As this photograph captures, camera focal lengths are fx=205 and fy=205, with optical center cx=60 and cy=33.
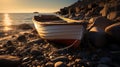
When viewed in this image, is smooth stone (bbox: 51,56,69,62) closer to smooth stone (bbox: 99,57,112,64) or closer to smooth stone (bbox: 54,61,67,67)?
smooth stone (bbox: 54,61,67,67)

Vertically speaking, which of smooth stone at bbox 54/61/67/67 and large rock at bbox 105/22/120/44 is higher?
large rock at bbox 105/22/120/44

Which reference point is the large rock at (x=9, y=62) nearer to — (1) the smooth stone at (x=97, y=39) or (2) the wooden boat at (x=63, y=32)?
(2) the wooden boat at (x=63, y=32)

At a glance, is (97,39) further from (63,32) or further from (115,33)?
(63,32)

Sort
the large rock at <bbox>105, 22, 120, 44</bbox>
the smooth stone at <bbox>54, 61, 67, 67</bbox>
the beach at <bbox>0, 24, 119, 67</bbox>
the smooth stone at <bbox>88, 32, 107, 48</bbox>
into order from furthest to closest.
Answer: the smooth stone at <bbox>88, 32, 107, 48</bbox> < the large rock at <bbox>105, 22, 120, 44</bbox> < the beach at <bbox>0, 24, 119, 67</bbox> < the smooth stone at <bbox>54, 61, 67, 67</bbox>

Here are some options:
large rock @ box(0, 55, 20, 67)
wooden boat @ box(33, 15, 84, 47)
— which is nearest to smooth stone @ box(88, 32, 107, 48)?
wooden boat @ box(33, 15, 84, 47)

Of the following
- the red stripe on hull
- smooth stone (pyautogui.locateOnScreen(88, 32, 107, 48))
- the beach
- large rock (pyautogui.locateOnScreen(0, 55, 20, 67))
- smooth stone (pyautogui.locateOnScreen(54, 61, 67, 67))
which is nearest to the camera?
smooth stone (pyautogui.locateOnScreen(54, 61, 67, 67))

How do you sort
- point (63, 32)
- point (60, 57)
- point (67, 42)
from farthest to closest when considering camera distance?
point (67, 42)
point (63, 32)
point (60, 57)

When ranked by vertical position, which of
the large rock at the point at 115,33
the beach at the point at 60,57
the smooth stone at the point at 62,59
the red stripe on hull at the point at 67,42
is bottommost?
the beach at the point at 60,57

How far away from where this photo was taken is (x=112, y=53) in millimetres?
8281

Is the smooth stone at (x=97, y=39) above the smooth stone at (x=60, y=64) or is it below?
above

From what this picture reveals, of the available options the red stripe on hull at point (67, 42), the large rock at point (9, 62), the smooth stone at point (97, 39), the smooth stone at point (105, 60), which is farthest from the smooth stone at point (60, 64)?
the smooth stone at point (97, 39)

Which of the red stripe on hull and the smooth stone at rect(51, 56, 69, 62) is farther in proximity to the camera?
the red stripe on hull

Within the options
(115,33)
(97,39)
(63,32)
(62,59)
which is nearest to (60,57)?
(62,59)

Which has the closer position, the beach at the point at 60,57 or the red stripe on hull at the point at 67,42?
the beach at the point at 60,57
